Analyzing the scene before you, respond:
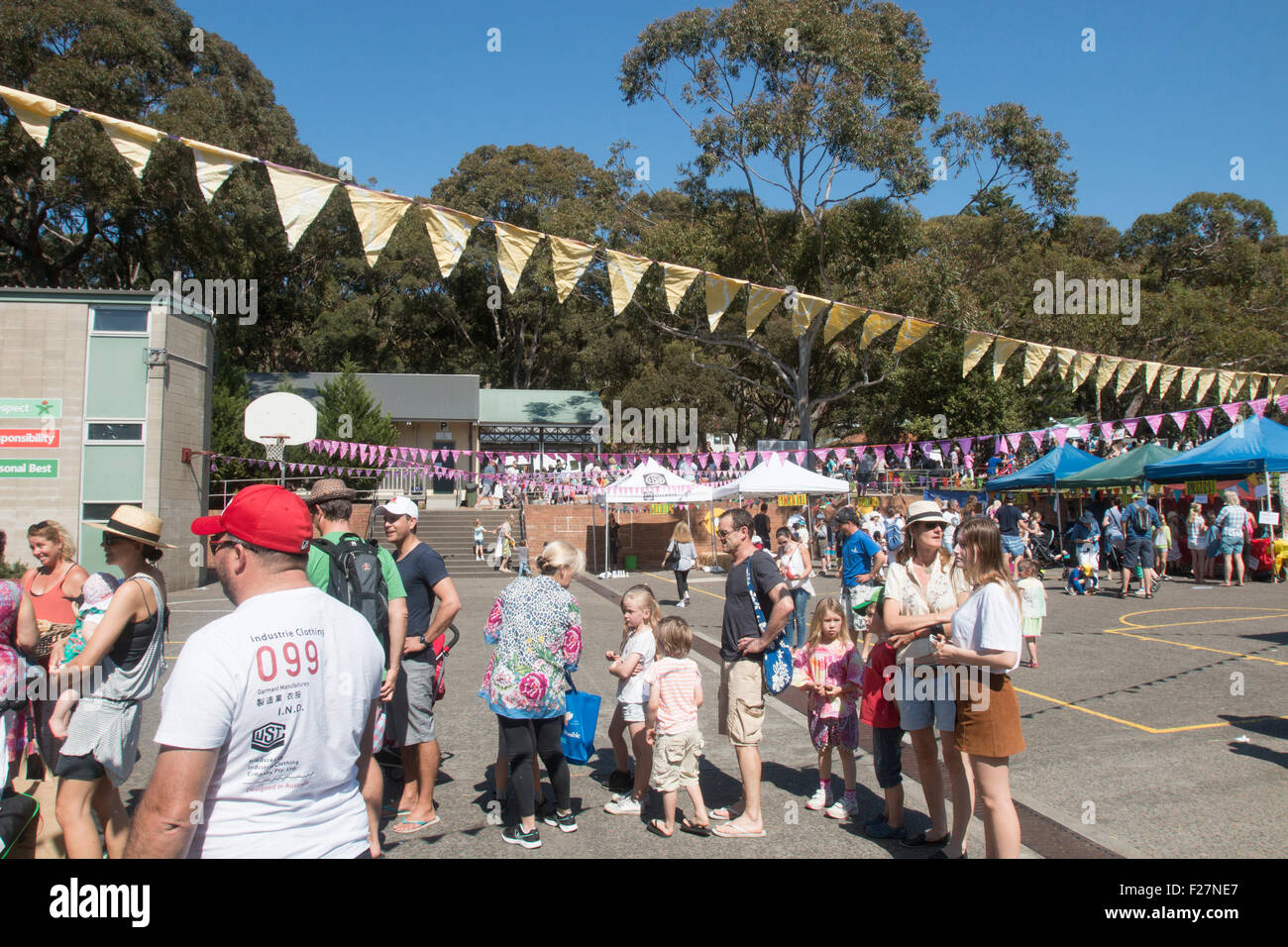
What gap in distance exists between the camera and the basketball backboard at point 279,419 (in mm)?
16453

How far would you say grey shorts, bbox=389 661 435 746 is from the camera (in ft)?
15.4

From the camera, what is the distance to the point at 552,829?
4.68 m

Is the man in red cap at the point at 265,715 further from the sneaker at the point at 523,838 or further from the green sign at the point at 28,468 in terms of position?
the green sign at the point at 28,468

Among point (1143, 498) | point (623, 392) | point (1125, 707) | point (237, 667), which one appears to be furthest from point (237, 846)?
point (623, 392)

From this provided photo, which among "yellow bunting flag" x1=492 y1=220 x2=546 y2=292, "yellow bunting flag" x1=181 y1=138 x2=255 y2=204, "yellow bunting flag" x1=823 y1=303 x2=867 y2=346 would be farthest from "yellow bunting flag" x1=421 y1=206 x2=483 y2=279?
"yellow bunting flag" x1=823 y1=303 x2=867 y2=346

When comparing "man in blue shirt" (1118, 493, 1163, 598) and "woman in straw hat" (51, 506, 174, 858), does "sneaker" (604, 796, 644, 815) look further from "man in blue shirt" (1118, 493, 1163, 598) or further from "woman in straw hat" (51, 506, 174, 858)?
"man in blue shirt" (1118, 493, 1163, 598)

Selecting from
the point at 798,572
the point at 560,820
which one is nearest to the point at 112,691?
the point at 560,820

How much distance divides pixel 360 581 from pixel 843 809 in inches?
121

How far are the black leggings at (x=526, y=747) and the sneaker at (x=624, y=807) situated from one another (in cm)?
65

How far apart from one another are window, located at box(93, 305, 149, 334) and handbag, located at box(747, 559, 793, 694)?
16631mm

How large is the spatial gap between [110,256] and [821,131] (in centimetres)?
2971

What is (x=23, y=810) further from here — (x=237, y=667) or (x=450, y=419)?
(x=450, y=419)

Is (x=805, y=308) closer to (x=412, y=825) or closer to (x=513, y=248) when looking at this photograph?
(x=513, y=248)

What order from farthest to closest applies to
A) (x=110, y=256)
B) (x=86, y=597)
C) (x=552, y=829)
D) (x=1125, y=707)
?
(x=110, y=256)
(x=1125, y=707)
(x=552, y=829)
(x=86, y=597)
